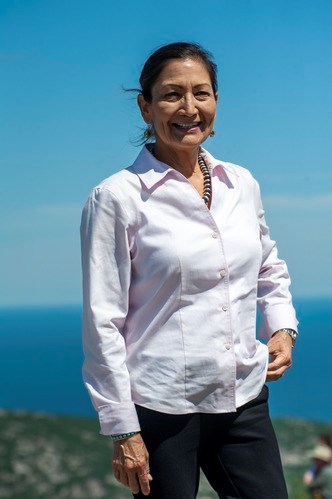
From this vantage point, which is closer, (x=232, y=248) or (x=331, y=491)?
(x=232, y=248)

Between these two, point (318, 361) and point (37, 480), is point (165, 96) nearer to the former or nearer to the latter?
point (37, 480)

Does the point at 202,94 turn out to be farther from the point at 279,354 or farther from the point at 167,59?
the point at 279,354

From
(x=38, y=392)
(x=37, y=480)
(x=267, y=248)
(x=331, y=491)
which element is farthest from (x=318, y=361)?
(x=267, y=248)

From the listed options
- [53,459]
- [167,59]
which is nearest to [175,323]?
[167,59]

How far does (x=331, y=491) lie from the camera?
3686 mm

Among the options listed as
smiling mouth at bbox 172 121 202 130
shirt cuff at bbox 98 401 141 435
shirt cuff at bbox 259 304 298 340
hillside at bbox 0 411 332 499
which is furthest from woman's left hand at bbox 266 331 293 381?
hillside at bbox 0 411 332 499

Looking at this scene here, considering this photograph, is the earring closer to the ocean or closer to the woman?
the woman

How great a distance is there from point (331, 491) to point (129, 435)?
219cm

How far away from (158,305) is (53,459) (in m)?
3.41

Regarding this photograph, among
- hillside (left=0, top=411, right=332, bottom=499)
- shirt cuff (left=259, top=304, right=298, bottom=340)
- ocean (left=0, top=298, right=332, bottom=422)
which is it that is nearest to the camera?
shirt cuff (left=259, top=304, right=298, bottom=340)

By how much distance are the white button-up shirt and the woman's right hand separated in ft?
0.09

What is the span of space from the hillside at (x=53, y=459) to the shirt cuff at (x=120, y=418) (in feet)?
10.1

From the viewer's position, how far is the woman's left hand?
1805mm

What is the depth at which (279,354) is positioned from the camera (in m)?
1.82
